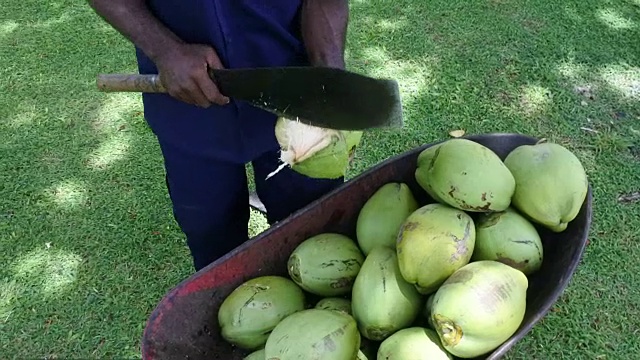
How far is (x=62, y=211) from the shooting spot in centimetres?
300

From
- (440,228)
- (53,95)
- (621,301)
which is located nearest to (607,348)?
(621,301)

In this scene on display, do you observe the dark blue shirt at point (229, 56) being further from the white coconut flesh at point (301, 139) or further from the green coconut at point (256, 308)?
the green coconut at point (256, 308)

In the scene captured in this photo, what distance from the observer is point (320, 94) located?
1514 mm

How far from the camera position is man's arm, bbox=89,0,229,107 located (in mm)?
1569

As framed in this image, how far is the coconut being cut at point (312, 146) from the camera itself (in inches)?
63.3

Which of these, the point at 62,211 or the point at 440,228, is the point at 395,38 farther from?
the point at 440,228

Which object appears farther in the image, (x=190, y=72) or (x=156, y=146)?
(x=156, y=146)

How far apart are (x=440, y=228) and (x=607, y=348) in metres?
1.29

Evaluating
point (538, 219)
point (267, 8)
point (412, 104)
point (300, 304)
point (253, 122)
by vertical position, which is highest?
point (267, 8)

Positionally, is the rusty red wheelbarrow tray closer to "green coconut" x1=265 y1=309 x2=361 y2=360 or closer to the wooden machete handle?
"green coconut" x1=265 y1=309 x2=361 y2=360

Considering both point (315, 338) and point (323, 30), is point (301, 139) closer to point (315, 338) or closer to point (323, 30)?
point (323, 30)

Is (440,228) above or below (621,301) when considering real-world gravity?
above

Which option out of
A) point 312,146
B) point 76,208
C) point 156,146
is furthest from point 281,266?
point 156,146

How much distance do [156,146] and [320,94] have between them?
2.00m
